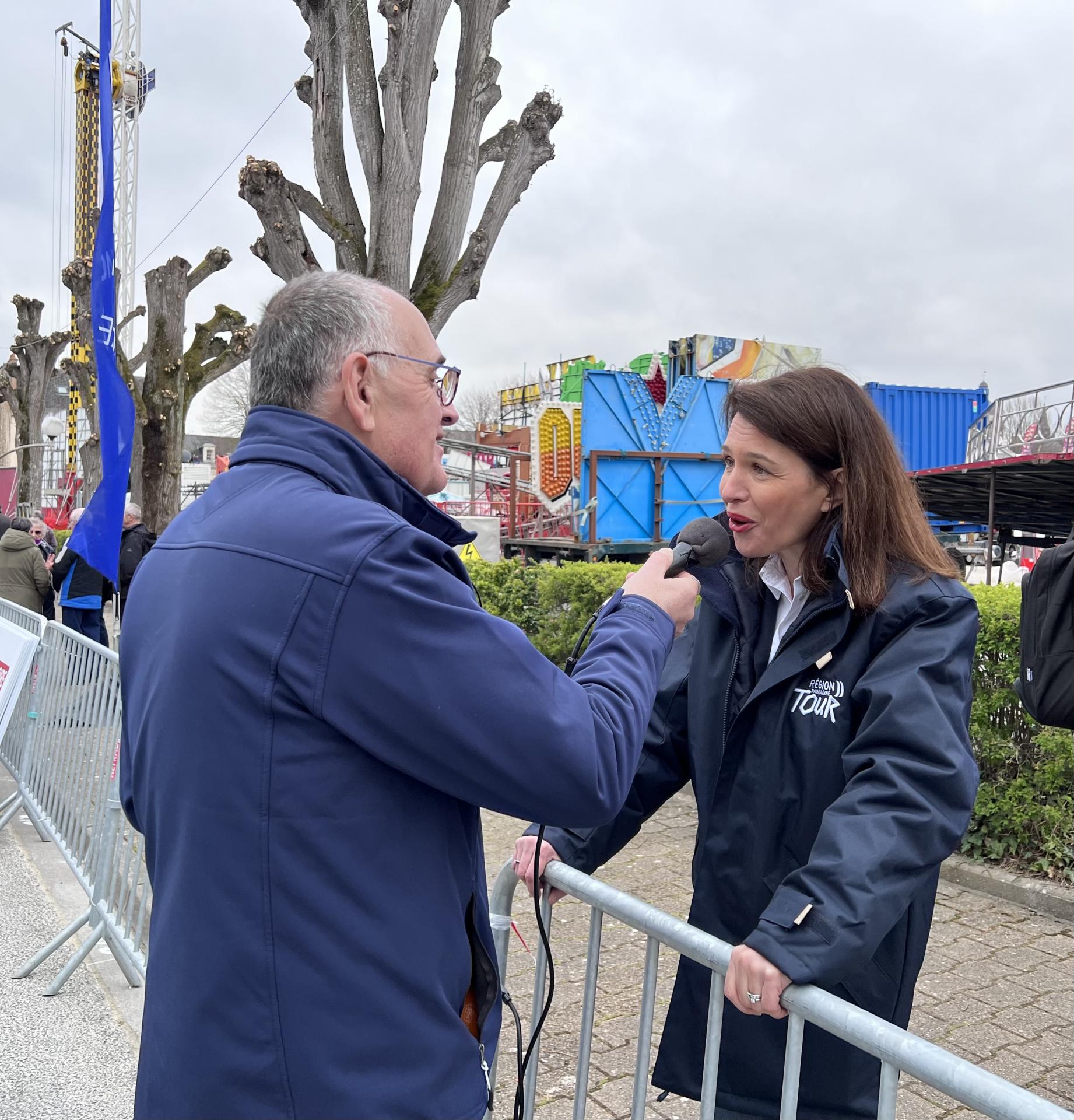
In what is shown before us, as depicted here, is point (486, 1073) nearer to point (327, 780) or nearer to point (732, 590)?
point (327, 780)

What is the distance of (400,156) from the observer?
8.03 meters

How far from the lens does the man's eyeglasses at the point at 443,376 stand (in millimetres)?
1686

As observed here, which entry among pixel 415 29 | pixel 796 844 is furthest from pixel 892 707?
pixel 415 29

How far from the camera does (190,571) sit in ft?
4.83

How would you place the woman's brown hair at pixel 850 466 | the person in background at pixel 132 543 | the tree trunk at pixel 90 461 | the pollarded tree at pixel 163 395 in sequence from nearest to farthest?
the woman's brown hair at pixel 850 466 < the person in background at pixel 132 543 < the pollarded tree at pixel 163 395 < the tree trunk at pixel 90 461

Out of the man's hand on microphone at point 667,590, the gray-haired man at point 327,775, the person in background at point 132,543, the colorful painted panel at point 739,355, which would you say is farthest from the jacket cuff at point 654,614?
the colorful painted panel at point 739,355

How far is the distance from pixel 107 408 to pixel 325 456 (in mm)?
4572

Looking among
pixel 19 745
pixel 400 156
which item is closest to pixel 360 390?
pixel 19 745

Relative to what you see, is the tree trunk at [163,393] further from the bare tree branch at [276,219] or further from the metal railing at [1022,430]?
the metal railing at [1022,430]

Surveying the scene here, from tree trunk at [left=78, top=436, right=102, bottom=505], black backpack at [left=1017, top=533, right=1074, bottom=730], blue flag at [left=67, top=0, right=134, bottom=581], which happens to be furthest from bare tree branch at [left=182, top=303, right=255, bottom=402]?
black backpack at [left=1017, top=533, right=1074, bottom=730]

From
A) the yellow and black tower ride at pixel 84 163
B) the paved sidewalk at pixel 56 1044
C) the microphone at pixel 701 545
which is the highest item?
the yellow and black tower ride at pixel 84 163

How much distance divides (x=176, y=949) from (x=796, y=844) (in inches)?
44.2

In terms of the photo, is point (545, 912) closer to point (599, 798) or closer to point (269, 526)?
point (599, 798)

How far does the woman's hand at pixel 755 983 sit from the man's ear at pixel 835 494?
0.94 m
